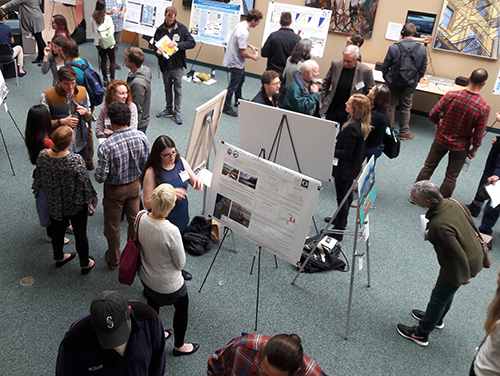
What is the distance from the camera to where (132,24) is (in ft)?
29.8

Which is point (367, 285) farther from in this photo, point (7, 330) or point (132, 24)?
point (132, 24)

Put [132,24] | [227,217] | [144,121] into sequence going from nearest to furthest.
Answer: [227,217]
[144,121]
[132,24]

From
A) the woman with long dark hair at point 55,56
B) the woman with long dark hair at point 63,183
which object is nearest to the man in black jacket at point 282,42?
the woman with long dark hair at point 55,56

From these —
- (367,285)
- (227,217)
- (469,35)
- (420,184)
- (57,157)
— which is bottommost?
(367,285)

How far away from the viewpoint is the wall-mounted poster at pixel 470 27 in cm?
721

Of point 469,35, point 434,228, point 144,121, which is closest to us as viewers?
point 434,228

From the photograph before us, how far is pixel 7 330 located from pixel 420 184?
307cm

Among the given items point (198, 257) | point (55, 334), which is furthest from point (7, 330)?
point (198, 257)

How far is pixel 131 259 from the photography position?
103 inches

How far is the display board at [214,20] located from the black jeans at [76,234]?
5.92 meters

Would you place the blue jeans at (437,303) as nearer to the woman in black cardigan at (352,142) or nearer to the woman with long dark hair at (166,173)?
the woman in black cardigan at (352,142)

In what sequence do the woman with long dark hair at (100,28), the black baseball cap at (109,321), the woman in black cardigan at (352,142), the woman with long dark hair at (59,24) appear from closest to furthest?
the black baseball cap at (109,321)
the woman in black cardigan at (352,142)
the woman with long dark hair at (59,24)
the woman with long dark hair at (100,28)

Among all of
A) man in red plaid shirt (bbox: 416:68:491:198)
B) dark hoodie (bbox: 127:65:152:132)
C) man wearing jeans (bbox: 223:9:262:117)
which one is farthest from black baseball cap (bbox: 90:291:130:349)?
man wearing jeans (bbox: 223:9:262:117)

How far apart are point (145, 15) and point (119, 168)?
22.5 feet
